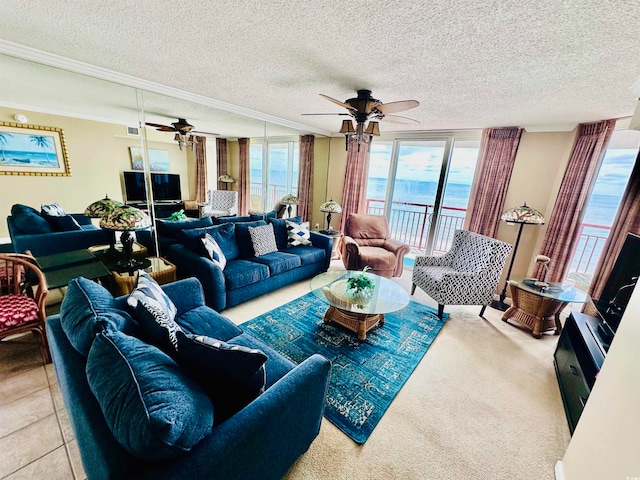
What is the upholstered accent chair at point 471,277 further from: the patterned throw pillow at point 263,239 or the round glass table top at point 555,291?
the patterned throw pillow at point 263,239

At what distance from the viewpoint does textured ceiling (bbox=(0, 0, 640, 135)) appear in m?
1.25

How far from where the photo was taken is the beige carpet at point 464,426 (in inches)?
56.3

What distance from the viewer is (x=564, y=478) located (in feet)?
4.49

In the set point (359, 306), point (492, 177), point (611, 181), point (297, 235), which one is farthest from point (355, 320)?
point (611, 181)

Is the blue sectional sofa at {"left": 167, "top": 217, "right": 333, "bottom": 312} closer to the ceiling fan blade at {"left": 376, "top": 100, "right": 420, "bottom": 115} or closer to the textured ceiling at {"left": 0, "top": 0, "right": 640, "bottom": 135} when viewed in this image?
the textured ceiling at {"left": 0, "top": 0, "right": 640, "bottom": 135}

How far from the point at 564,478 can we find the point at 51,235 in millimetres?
4223

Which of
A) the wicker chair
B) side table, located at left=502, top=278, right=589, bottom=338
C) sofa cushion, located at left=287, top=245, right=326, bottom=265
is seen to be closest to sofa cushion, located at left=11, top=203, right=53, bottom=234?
the wicker chair

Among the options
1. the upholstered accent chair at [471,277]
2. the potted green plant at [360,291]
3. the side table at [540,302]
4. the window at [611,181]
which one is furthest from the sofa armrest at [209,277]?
the window at [611,181]

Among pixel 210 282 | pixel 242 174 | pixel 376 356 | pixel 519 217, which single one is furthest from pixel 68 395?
pixel 519 217

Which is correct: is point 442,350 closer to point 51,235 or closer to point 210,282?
point 210,282

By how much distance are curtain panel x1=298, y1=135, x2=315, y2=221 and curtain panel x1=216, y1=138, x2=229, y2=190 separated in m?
1.58

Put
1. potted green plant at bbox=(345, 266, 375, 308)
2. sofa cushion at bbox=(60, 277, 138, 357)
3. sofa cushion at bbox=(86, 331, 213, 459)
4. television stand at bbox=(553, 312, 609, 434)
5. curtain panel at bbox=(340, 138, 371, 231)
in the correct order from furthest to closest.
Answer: curtain panel at bbox=(340, 138, 371, 231) → potted green plant at bbox=(345, 266, 375, 308) → television stand at bbox=(553, 312, 609, 434) → sofa cushion at bbox=(60, 277, 138, 357) → sofa cushion at bbox=(86, 331, 213, 459)

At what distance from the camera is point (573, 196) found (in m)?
3.07

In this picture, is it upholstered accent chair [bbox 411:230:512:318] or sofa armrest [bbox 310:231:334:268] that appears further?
sofa armrest [bbox 310:231:334:268]
